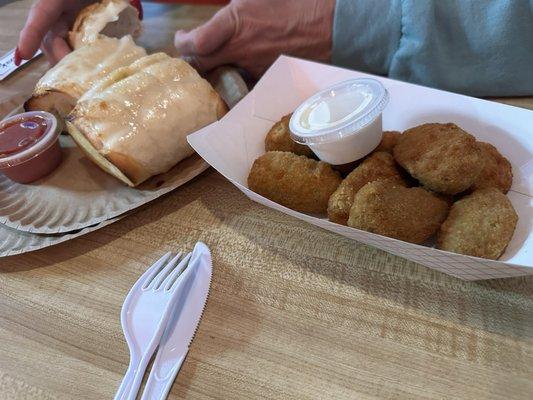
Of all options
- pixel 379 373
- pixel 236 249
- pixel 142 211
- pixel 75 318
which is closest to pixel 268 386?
pixel 379 373

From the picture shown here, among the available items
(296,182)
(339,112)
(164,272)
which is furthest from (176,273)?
(339,112)

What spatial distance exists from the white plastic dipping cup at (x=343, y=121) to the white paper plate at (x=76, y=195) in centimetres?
38

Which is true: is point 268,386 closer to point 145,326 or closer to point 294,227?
point 145,326

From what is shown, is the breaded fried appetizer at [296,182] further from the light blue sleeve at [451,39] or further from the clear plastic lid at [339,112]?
the light blue sleeve at [451,39]

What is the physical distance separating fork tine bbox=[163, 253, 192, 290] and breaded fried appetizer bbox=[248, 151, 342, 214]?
0.90ft

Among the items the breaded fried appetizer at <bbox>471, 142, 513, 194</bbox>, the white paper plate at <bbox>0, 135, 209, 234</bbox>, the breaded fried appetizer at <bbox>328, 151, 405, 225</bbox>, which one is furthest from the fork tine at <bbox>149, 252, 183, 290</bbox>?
the breaded fried appetizer at <bbox>471, 142, 513, 194</bbox>

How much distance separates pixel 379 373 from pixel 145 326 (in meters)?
0.53

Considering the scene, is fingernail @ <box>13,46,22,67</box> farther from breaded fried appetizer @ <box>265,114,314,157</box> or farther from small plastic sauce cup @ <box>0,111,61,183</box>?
breaded fried appetizer @ <box>265,114,314,157</box>

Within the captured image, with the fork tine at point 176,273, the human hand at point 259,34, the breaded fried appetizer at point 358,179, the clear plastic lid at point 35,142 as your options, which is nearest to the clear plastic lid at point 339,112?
the breaded fried appetizer at point 358,179

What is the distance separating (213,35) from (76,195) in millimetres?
765

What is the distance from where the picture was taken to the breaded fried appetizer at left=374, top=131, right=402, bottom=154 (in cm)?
128

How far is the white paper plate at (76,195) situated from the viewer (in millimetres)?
1384

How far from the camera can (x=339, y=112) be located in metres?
1.24

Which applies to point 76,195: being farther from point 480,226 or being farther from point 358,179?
point 480,226
